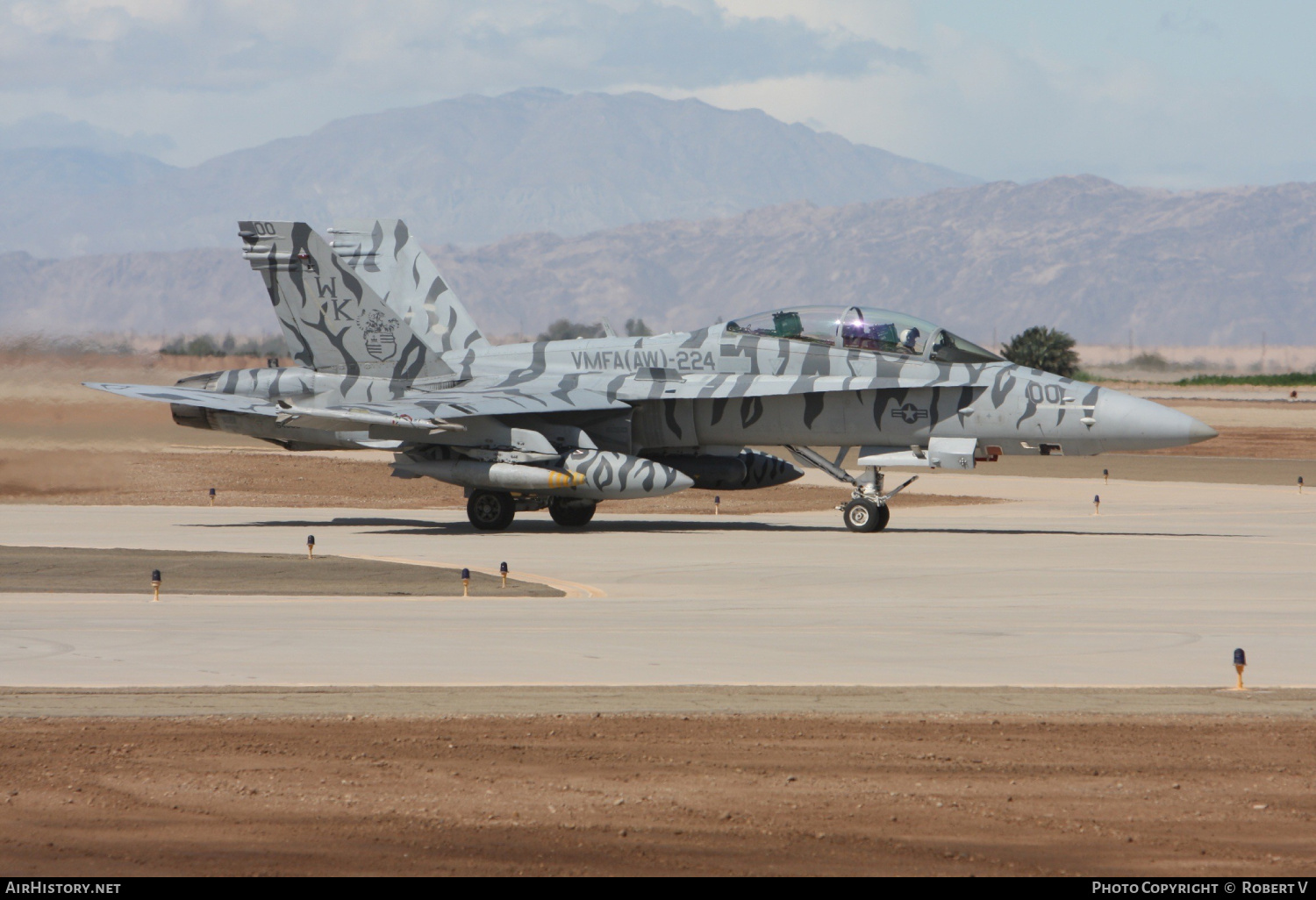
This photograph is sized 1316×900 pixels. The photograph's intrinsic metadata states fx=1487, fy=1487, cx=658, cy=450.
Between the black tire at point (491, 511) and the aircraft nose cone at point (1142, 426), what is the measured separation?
9.60m

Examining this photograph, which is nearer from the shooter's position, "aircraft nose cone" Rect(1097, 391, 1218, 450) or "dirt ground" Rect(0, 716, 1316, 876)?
"dirt ground" Rect(0, 716, 1316, 876)

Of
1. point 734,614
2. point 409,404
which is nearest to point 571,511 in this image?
point 409,404

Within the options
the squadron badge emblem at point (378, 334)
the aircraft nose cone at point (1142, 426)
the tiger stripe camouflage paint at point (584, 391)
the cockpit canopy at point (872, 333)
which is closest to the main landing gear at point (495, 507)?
the tiger stripe camouflage paint at point (584, 391)

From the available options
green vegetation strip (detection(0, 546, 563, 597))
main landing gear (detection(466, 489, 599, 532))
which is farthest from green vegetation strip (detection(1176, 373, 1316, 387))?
green vegetation strip (detection(0, 546, 563, 597))

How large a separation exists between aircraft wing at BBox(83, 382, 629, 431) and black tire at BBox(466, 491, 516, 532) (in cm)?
162

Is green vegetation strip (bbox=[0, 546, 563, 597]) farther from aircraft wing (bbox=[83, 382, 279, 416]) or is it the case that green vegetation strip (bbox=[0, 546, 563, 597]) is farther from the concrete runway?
aircraft wing (bbox=[83, 382, 279, 416])

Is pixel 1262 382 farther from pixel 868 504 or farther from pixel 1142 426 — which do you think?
pixel 868 504

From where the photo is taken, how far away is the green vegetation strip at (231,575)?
16297mm

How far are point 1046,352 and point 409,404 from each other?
8517cm

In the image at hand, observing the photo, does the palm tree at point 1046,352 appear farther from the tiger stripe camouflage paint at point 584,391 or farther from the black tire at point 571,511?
the black tire at point 571,511

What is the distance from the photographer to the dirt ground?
6867 millimetres

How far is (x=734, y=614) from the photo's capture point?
14.8 meters

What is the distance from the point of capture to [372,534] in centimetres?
2405

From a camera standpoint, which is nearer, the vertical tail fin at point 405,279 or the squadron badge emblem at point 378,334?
the squadron badge emblem at point 378,334
